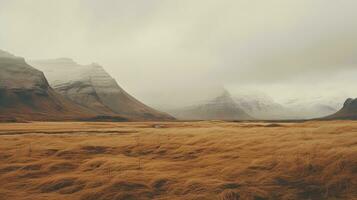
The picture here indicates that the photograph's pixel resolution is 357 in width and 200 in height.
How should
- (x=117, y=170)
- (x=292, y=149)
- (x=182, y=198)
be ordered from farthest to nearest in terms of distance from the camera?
1. (x=292, y=149)
2. (x=117, y=170)
3. (x=182, y=198)

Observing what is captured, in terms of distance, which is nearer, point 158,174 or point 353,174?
point 353,174

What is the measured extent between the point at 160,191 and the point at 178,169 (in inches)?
154

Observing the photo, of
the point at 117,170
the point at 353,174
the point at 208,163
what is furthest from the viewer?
the point at 208,163

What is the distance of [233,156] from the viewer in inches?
810

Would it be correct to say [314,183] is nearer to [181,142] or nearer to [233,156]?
[233,156]

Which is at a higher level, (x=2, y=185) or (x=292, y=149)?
(x=292, y=149)

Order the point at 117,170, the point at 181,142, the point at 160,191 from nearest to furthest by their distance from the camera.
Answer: the point at 160,191 < the point at 117,170 < the point at 181,142

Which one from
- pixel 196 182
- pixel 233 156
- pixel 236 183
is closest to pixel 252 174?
pixel 236 183

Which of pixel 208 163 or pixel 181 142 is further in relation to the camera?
pixel 181 142

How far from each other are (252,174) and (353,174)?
181 inches

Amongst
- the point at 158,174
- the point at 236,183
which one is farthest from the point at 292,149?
the point at 158,174

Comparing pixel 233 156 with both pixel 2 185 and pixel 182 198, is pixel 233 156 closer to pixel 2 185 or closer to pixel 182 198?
pixel 182 198

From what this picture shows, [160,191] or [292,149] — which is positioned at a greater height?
[292,149]

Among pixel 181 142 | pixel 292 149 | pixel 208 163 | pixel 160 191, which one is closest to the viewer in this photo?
pixel 160 191
